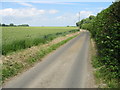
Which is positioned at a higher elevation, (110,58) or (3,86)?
(110,58)

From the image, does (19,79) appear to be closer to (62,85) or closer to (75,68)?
(62,85)

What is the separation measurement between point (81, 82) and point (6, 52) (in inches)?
279

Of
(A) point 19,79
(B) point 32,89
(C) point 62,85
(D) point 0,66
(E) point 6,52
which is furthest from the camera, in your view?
(E) point 6,52

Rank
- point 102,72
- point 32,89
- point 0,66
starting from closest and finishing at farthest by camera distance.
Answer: point 32,89
point 102,72
point 0,66

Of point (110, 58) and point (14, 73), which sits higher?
point (110, 58)

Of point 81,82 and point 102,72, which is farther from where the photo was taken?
point 102,72

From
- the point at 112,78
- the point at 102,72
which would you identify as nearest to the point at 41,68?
the point at 102,72

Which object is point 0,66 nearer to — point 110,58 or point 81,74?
point 81,74

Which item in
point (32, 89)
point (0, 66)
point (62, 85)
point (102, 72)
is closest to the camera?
point (32, 89)

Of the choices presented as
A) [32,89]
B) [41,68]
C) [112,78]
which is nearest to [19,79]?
[32,89]

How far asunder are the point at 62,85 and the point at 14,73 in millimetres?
2954

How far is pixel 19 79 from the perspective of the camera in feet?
23.6

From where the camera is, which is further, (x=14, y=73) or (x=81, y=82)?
(x=14, y=73)

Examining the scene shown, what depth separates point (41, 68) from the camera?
898 cm
